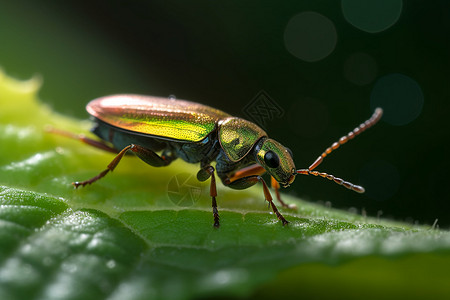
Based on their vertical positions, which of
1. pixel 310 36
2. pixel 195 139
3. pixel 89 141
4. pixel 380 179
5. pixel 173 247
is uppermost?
pixel 310 36

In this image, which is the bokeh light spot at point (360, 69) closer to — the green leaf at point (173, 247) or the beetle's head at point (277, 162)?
the beetle's head at point (277, 162)

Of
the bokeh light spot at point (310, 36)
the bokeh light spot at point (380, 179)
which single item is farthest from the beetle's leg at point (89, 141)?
the bokeh light spot at point (310, 36)

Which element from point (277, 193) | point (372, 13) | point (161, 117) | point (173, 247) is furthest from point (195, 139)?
point (372, 13)

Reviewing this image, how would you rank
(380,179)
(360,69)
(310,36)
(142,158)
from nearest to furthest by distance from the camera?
(142,158), (380,179), (360,69), (310,36)

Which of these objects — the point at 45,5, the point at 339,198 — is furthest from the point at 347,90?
the point at 45,5

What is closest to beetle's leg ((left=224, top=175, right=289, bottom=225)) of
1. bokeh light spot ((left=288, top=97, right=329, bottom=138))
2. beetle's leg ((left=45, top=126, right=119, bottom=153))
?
beetle's leg ((left=45, top=126, right=119, bottom=153))

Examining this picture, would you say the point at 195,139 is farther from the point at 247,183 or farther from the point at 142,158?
the point at 247,183

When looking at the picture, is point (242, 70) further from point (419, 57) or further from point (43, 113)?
point (43, 113)
